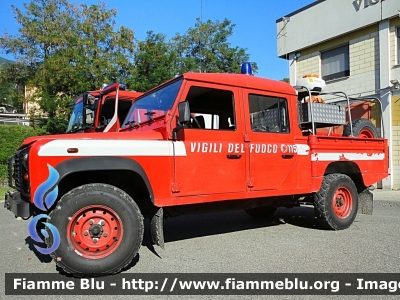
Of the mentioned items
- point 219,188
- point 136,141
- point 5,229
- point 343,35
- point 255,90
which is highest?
point 343,35

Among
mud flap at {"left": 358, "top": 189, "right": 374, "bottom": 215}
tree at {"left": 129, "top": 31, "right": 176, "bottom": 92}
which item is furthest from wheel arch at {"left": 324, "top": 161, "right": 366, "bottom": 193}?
tree at {"left": 129, "top": 31, "right": 176, "bottom": 92}

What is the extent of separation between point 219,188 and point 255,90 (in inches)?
60.1

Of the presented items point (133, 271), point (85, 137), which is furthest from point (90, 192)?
point (133, 271)

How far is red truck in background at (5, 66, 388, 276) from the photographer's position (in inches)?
154

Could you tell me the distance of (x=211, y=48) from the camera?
79.7ft

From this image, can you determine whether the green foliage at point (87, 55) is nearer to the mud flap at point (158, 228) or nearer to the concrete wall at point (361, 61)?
the concrete wall at point (361, 61)

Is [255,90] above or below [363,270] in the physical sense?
above

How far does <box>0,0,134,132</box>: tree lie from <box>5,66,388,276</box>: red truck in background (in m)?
13.0

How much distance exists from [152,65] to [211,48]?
6.99 metres

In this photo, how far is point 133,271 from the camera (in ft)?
13.9

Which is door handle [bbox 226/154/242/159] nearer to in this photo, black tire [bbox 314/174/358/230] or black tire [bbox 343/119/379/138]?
black tire [bbox 314/174/358/230]

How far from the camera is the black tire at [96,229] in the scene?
12.6 ft

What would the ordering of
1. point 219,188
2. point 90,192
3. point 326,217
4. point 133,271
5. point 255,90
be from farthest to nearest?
1. point 326,217
2. point 255,90
3. point 219,188
4. point 133,271
5. point 90,192

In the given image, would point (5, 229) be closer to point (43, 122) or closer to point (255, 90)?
point (255, 90)
